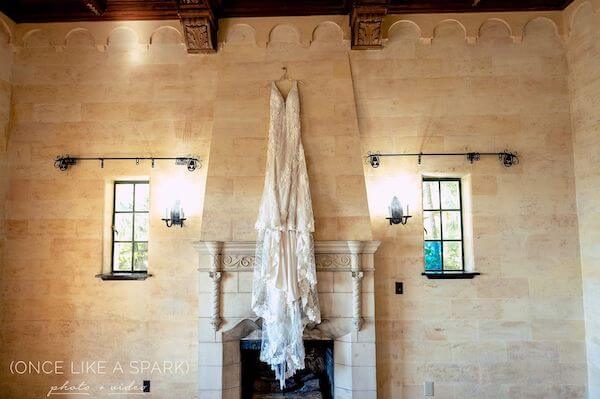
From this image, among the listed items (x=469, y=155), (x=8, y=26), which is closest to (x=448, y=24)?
(x=469, y=155)

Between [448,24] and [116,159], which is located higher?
[448,24]

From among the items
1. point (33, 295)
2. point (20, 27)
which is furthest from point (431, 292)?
point (20, 27)

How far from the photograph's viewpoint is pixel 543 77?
3.57m

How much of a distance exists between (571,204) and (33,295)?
16.6 ft

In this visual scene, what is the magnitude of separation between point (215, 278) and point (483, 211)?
2.51 m

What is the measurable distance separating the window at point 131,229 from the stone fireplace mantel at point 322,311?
79 cm

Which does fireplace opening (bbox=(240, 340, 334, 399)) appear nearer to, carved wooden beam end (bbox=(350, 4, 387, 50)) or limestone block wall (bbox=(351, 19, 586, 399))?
limestone block wall (bbox=(351, 19, 586, 399))

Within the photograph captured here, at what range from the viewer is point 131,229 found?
3.65 metres

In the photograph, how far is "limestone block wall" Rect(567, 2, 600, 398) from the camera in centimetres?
325

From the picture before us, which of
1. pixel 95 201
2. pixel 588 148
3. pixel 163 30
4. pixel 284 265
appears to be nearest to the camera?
pixel 284 265

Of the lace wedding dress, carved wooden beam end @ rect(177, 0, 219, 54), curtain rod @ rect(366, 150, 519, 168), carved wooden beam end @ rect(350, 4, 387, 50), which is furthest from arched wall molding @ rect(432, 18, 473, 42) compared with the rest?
carved wooden beam end @ rect(177, 0, 219, 54)

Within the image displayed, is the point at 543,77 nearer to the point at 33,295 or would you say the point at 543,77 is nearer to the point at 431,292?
the point at 431,292

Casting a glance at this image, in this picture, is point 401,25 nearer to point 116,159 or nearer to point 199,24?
point 199,24

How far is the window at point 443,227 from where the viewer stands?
358cm
